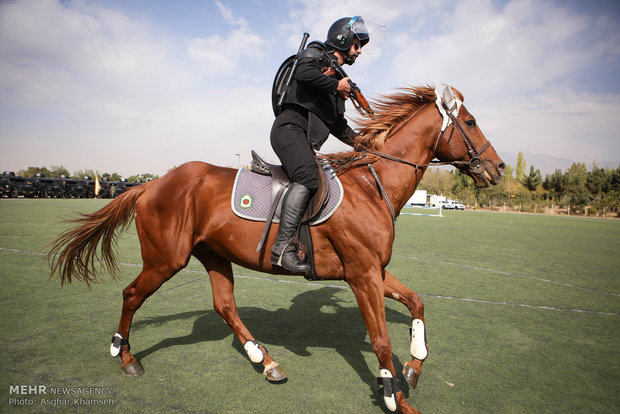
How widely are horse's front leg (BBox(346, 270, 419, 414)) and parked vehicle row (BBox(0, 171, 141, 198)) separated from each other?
130ft

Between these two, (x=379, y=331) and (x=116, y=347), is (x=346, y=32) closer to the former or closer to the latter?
(x=379, y=331)

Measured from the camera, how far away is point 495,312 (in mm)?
5844

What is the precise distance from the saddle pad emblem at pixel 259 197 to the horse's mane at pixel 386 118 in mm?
459

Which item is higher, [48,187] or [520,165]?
[520,165]

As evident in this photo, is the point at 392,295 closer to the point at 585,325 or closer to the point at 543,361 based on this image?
the point at 543,361

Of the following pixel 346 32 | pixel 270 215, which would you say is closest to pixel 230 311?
pixel 270 215

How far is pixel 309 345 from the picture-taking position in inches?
176

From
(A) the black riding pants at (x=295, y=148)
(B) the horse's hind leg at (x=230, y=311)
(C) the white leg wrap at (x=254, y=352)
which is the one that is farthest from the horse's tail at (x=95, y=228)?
(C) the white leg wrap at (x=254, y=352)

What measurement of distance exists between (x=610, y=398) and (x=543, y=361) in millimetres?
751

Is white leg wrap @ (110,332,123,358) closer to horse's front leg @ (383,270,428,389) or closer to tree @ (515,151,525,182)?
horse's front leg @ (383,270,428,389)

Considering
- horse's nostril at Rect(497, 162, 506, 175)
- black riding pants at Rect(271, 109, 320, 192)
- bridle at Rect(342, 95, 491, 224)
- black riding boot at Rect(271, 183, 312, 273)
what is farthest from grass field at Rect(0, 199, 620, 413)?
horse's nostril at Rect(497, 162, 506, 175)

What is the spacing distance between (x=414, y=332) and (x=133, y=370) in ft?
9.86

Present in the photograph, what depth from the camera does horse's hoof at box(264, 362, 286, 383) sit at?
3.55 metres

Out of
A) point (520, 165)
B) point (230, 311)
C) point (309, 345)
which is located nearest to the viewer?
point (230, 311)
